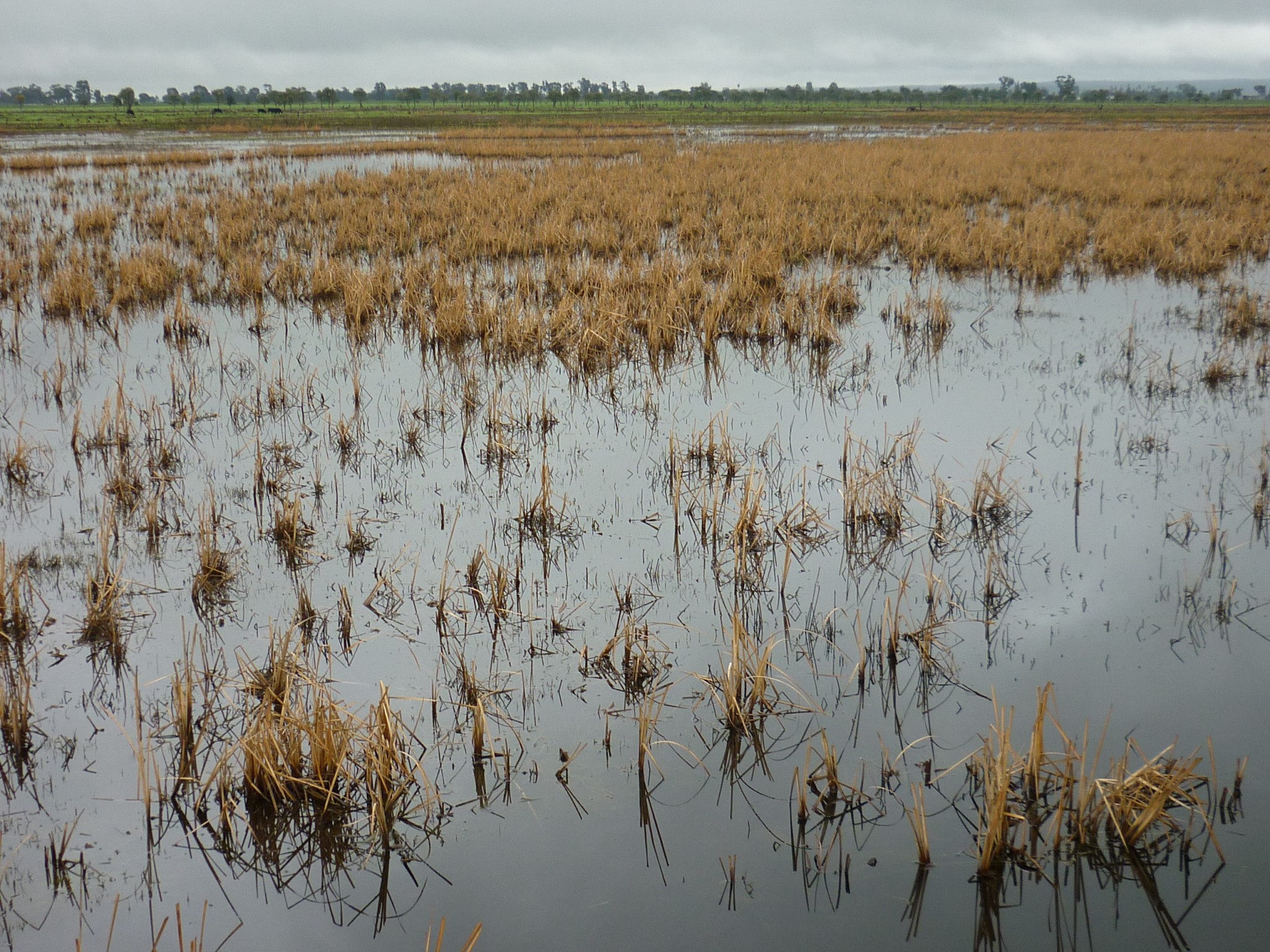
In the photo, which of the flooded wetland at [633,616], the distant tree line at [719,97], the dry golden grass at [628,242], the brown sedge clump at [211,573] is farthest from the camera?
the distant tree line at [719,97]

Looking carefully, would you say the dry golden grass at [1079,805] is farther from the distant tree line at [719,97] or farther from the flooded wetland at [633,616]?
the distant tree line at [719,97]

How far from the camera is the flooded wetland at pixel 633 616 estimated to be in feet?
8.95

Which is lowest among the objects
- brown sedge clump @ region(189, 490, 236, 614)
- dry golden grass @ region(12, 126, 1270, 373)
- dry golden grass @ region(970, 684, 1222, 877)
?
dry golden grass @ region(970, 684, 1222, 877)

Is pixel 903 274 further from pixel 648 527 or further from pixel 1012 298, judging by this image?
pixel 648 527

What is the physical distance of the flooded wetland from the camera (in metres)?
2.73

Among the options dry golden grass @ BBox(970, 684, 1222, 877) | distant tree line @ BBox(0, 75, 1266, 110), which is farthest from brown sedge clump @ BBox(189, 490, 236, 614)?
distant tree line @ BBox(0, 75, 1266, 110)

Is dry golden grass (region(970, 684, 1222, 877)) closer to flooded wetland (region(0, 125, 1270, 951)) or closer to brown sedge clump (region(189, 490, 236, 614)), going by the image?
flooded wetland (region(0, 125, 1270, 951))

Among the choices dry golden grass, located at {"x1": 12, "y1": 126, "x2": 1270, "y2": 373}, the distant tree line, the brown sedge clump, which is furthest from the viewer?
the distant tree line

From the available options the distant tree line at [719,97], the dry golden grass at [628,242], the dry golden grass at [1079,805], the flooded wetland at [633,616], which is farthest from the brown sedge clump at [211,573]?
the distant tree line at [719,97]

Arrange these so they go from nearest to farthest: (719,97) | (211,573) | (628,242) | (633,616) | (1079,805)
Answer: (1079,805), (633,616), (211,573), (628,242), (719,97)

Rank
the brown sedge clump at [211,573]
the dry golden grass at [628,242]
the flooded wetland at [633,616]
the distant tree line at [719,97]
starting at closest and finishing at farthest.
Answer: the flooded wetland at [633,616] < the brown sedge clump at [211,573] < the dry golden grass at [628,242] < the distant tree line at [719,97]

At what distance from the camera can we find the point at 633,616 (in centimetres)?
419

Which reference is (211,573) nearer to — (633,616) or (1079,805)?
(633,616)

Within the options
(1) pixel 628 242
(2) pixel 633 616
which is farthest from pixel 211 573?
(1) pixel 628 242
